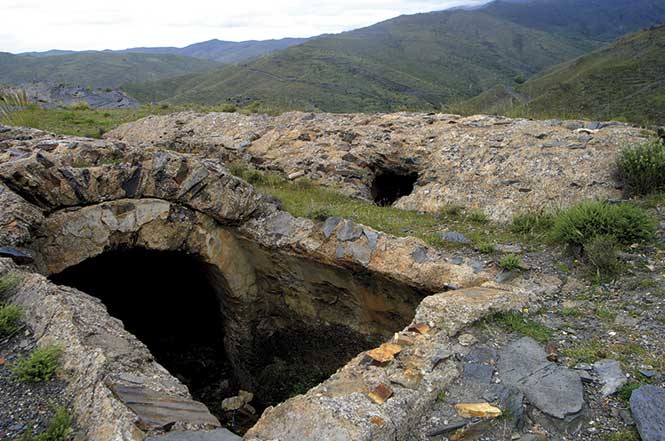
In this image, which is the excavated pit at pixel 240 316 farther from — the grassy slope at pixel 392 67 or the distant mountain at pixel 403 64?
the grassy slope at pixel 392 67

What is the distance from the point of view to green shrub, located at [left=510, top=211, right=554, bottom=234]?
6.65 meters

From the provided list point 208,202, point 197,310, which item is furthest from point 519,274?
point 197,310

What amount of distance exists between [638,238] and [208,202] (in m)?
6.30

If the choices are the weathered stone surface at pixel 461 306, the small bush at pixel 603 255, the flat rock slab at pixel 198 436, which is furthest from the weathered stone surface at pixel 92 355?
the small bush at pixel 603 255

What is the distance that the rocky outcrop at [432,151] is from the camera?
25.2ft

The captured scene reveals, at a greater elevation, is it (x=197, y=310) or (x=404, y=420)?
(x=404, y=420)

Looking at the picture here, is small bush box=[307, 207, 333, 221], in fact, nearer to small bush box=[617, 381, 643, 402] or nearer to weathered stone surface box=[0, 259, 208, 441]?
weathered stone surface box=[0, 259, 208, 441]

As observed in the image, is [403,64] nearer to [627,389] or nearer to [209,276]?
[209,276]

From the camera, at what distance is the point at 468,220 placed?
7.53 m

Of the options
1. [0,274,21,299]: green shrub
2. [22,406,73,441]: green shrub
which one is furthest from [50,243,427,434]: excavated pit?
[22,406,73,441]: green shrub

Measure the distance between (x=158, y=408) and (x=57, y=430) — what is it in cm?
68

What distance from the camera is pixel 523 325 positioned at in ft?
15.0

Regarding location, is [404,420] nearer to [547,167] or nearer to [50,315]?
[50,315]

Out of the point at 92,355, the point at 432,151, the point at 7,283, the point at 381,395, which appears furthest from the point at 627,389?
the point at 432,151
